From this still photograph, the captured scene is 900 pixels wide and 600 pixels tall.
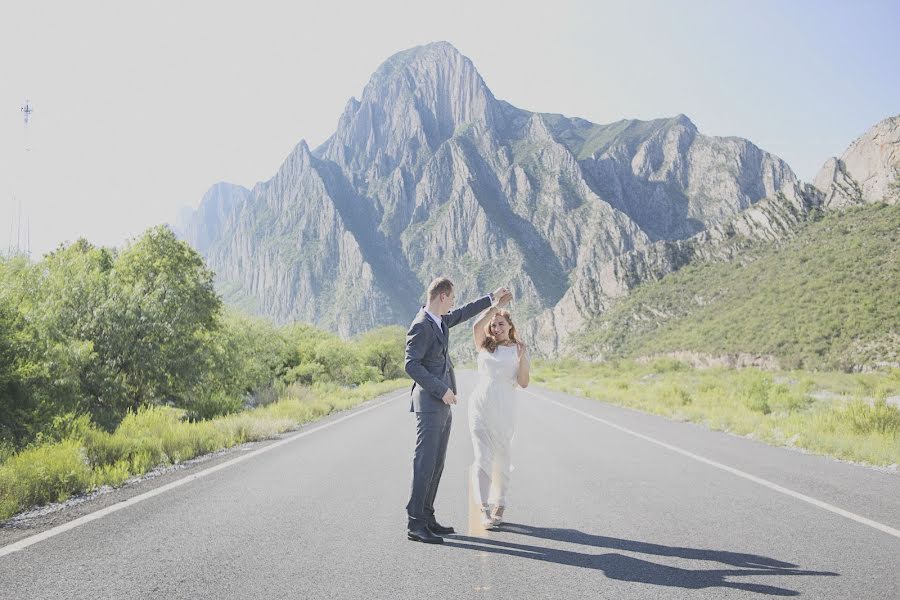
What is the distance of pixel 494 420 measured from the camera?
5.95 metres

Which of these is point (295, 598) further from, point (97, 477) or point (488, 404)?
point (97, 477)

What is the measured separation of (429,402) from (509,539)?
1290 millimetres

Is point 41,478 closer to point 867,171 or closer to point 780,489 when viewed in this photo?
point 780,489

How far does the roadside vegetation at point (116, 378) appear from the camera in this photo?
8.27 m

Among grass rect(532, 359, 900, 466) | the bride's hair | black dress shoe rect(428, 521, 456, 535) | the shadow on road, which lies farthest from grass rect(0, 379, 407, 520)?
grass rect(532, 359, 900, 466)

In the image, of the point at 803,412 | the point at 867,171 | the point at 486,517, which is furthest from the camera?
the point at 867,171

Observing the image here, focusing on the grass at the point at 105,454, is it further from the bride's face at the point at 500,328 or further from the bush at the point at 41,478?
the bride's face at the point at 500,328

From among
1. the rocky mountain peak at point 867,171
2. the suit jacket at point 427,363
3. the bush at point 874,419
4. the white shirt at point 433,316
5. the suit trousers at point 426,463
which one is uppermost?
the rocky mountain peak at point 867,171

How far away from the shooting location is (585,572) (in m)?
4.27

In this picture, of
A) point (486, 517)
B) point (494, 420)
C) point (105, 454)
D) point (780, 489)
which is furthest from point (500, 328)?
point (105, 454)

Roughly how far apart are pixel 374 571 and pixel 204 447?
746 cm

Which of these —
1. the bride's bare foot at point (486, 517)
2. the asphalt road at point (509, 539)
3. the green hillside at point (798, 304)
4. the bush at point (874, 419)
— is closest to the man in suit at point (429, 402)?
the asphalt road at point (509, 539)

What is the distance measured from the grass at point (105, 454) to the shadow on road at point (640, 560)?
451cm

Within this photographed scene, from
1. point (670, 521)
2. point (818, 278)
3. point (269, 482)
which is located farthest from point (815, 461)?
point (818, 278)
